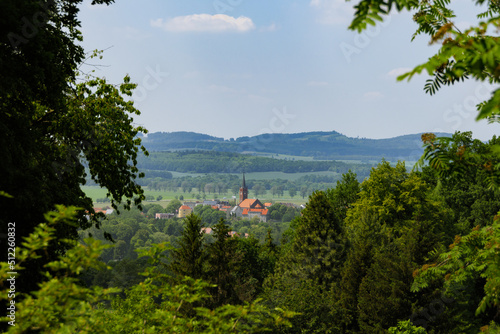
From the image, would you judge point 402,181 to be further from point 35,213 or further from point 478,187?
point 35,213

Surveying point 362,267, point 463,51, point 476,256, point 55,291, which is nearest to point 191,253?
point 362,267

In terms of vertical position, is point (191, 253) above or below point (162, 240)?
below

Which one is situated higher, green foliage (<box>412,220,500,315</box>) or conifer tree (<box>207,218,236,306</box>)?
green foliage (<box>412,220,500,315</box>)

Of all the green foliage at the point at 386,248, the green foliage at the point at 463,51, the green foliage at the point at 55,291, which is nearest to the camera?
the green foliage at the point at 463,51

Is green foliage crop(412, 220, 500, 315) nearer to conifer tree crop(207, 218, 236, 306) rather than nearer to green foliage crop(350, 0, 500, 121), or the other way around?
green foliage crop(350, 0, 500, 121)

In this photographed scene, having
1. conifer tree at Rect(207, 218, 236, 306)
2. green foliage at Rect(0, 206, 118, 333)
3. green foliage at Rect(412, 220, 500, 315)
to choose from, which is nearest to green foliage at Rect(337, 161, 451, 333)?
conifer tree at Rect(207, 218, 236, 306)

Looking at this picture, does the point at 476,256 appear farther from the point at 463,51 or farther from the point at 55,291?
the point at 55,291

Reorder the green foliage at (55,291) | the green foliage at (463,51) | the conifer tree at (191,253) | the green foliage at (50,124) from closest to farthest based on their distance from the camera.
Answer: the green foliage at (463,51)
the green foliage at (55,291)
the green foliage at (50,124)
the conifer tree at (191,253)

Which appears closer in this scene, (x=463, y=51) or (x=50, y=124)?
(x=463, y=51)

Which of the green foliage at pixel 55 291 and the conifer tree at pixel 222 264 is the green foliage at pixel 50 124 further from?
the conifer tree at pixel 222 264

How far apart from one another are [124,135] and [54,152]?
1868mm

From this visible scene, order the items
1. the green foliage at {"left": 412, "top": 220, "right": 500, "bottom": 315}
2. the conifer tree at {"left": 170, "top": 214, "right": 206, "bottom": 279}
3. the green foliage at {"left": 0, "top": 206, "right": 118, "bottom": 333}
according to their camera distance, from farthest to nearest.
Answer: the conifer tree at {"left": 170, "top": 214, "right": 206, "bottom": 279} < the green foliage at {"left": 412, "top": 220, "right": 500, "bottom": 315} < the green foliage at {"left": 0, "top": 206, "right": 118, "bottom": 333}

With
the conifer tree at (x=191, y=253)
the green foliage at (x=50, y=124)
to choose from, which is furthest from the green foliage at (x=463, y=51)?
the conifer tree at (x=191, y=253)

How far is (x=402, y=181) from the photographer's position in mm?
32688
